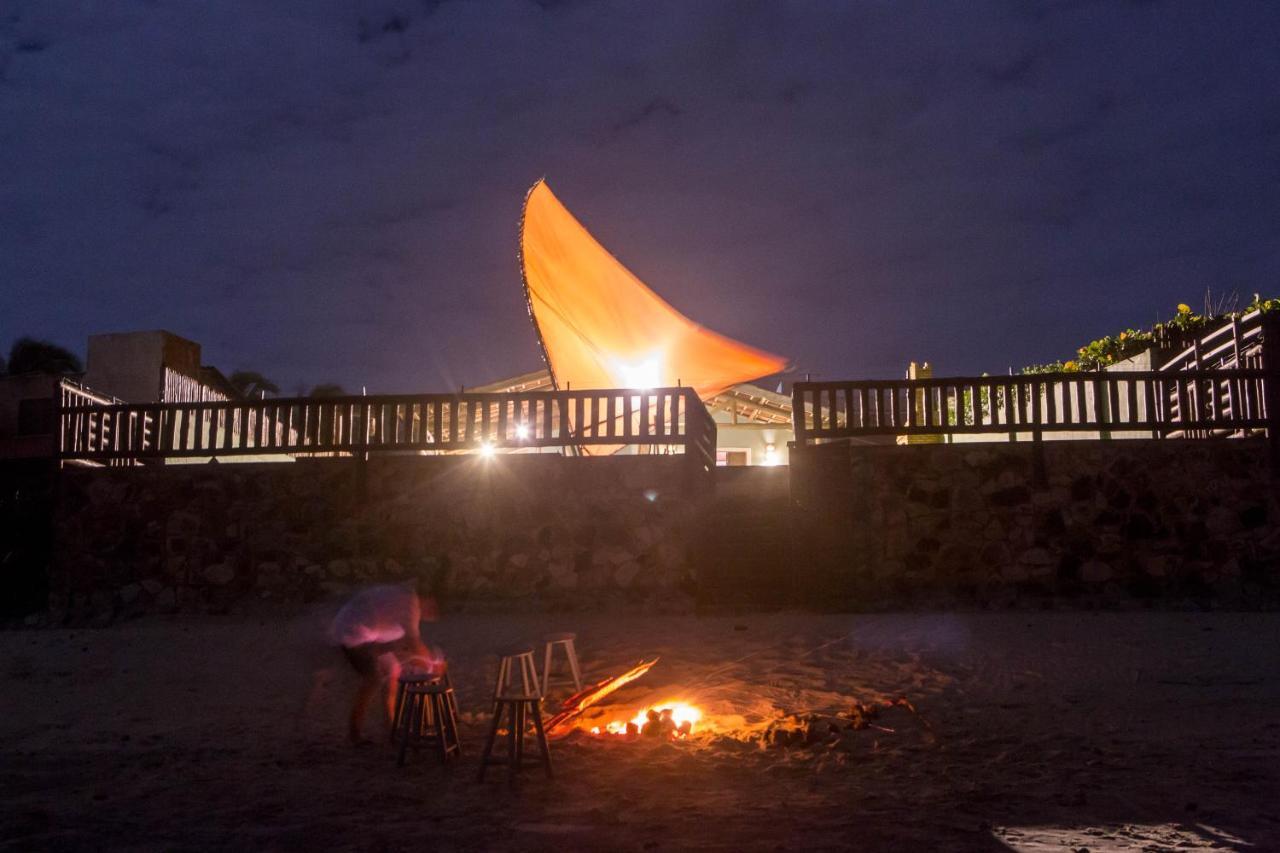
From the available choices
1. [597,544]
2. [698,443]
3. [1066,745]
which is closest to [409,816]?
[1066,745]

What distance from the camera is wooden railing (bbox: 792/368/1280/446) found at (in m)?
10.6

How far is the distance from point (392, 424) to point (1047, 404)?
7.40 m

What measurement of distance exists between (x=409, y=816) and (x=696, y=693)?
2.97 meters

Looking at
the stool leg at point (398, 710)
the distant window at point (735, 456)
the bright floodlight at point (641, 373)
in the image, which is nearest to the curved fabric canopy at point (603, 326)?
the bright floodlight at point (641, 373)

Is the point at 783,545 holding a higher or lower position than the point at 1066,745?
higher

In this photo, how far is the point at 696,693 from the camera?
7180mm

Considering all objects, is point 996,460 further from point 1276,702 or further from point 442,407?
point 442,407

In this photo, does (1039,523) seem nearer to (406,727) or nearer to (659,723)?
(659,723)

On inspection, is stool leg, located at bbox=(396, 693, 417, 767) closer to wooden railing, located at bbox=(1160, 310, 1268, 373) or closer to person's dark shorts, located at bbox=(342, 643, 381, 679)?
person's dark shorts, located at bbox=(342, 643, 381, 679)

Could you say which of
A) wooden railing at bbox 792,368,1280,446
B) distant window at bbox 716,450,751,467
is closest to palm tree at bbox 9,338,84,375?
distant window at bbox 716,450,751,467

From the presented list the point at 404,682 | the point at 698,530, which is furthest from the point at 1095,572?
the point at 404,682

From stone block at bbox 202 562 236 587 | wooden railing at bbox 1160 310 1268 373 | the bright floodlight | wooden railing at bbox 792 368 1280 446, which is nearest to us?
wooden railing at bbox 792 368 1280 446

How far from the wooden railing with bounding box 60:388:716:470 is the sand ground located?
2.30 m

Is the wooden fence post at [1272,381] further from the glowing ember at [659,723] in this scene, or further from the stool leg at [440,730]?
the stool leg at [440,730]
